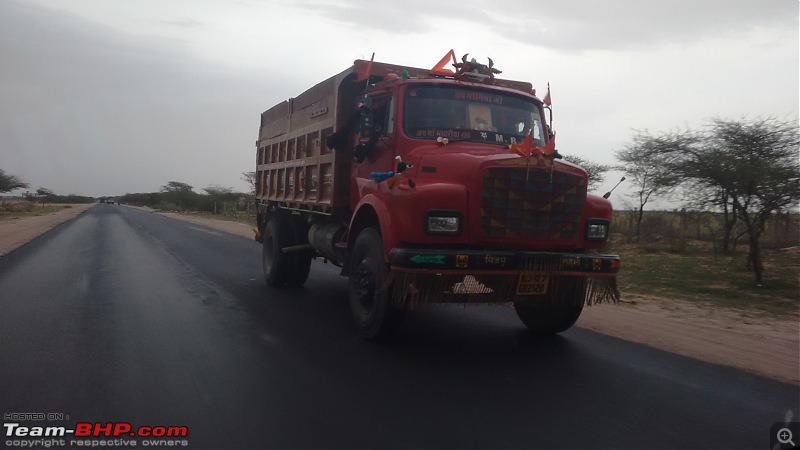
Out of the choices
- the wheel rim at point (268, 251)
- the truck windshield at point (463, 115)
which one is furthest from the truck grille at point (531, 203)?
the wheel rim at point (268, 251)

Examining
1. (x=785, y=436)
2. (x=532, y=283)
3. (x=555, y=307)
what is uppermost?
(x=532, y=283)

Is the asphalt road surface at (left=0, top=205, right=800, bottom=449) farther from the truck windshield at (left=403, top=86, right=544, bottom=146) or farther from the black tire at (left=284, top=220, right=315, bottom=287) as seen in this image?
the truck windshield at (left=403, top=86, right=544, bottom=146)

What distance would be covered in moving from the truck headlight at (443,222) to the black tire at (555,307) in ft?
3.09

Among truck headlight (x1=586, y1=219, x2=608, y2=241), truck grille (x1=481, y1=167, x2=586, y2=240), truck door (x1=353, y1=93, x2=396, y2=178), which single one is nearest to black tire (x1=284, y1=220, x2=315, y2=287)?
truck door (x1=353, y1=93, x2=396, y2=178)

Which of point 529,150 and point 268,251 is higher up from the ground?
point 529,150

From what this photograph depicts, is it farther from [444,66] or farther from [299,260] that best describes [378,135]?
[299,260]

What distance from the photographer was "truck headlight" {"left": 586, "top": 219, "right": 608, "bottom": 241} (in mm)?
5797

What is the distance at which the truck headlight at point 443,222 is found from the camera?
512cm

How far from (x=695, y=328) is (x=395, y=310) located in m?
4.58

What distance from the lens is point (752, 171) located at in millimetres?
12109

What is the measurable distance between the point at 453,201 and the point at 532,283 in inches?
42.3

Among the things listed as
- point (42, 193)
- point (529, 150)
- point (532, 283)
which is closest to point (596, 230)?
point (532, 283)

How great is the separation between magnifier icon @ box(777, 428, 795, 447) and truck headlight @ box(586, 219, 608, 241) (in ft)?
7.97

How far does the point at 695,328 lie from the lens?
7.75 m
